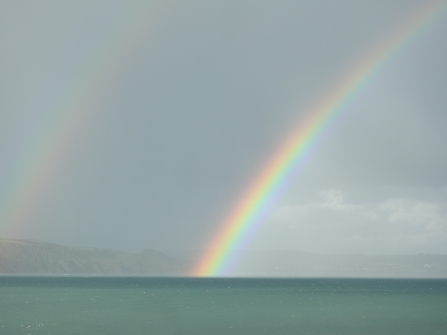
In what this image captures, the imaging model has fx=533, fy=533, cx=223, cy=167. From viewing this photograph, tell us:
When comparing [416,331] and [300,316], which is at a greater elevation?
[300,316]

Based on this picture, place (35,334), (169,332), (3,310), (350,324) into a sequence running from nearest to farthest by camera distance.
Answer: (35,334), (169,332), (350,324), (3,310)

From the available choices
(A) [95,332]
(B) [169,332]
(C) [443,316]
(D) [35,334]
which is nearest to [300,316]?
(C) [443,316]

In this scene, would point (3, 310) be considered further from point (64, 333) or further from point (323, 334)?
point (323, 334)

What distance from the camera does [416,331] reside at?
61688mm

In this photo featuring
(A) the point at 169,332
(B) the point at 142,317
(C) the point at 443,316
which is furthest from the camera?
(C) the point at 443,316

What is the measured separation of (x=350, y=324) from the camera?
228ft

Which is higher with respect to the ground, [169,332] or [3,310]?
[3,310]

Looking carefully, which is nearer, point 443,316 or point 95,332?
point 95,332

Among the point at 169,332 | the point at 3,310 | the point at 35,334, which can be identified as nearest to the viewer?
the point at 35,334

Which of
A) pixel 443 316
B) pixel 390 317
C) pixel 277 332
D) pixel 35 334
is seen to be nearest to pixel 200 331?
pixel 277 332

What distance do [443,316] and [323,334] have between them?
3260 cm

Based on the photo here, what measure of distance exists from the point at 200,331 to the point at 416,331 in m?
25.0

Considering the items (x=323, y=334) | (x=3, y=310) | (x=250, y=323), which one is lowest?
(x=323, y=334)

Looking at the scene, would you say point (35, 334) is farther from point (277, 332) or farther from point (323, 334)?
point (323, 334)
